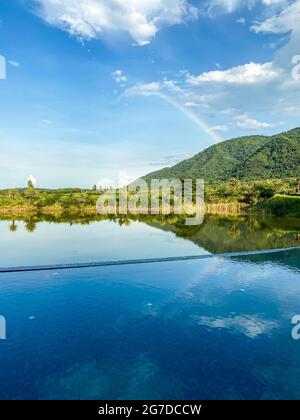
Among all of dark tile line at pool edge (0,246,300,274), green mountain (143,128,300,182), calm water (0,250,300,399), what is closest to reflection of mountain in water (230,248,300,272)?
dark tile line at pool edge (0,246,300,274)

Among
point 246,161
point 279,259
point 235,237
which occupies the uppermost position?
point 246,161

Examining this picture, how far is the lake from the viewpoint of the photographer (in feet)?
21.4

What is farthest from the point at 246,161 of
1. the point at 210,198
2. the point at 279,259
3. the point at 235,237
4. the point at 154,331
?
the point at 154,331

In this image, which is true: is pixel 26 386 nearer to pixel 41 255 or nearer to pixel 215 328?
pixel 215 328

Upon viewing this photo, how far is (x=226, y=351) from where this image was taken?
7.87 m

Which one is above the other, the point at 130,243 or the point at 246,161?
the point at 246,161

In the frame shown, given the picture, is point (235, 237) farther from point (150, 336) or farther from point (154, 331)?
point (150, 336)

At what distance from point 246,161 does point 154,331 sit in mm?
116698

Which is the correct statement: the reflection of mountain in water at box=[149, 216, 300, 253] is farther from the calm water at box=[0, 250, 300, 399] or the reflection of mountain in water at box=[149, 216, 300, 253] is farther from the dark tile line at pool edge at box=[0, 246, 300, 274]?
the calm water at box=[0, 250, 300, 399]

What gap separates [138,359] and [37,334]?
126 inches

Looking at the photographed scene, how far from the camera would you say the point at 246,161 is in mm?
118062

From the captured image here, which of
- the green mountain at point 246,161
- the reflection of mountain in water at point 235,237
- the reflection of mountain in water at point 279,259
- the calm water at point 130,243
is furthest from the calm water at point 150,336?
the green mountain at point 246,161

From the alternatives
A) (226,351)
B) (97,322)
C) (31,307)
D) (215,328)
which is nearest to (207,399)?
(226,351)

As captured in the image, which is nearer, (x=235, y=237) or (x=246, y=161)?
(x=235, y=237)
